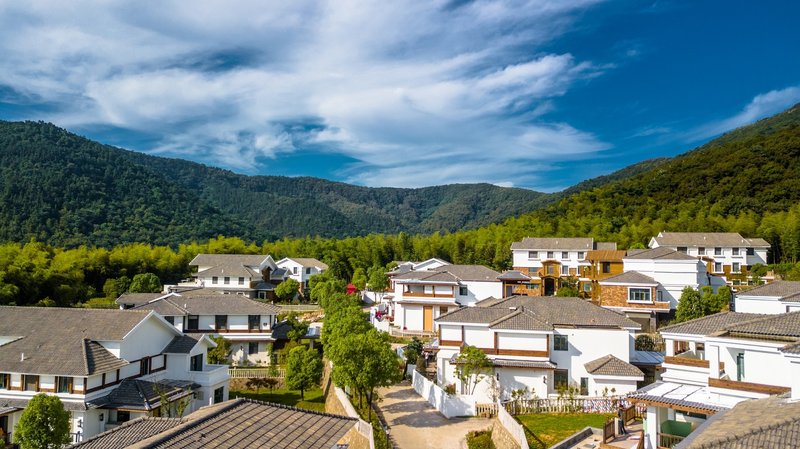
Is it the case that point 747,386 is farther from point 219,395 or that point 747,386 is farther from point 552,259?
point 552,259

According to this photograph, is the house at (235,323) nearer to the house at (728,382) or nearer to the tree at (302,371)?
the tree at (302,371)

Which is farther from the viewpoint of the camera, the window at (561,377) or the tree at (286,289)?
the tree at (286,289)

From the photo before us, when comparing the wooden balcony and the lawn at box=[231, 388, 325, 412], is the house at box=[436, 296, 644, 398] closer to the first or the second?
the lawn at box=[231, 388, 325, 412]

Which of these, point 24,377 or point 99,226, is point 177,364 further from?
point 99,226

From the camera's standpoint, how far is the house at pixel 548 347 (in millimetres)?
22031

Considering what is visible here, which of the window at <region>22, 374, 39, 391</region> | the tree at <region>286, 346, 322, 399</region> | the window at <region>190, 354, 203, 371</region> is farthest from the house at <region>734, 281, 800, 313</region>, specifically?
the window at <region>22, 374, 39, 391</region>

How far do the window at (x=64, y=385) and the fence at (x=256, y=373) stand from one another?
9.62m

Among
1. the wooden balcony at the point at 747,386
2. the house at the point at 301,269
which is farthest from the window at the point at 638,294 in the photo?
the house at the point at 301,269

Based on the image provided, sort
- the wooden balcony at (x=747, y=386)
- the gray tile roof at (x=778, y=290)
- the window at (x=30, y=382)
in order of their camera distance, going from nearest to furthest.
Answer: the wooden balcony at (x=747, y=386)
the window at (x=30, y=382)
the gray tile roof at (x=778, y=290)

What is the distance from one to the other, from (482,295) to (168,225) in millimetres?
74162

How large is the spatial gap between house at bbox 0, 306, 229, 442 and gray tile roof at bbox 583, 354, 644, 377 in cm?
1600

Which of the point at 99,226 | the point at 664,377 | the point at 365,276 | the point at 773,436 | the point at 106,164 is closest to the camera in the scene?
the point at 773,436

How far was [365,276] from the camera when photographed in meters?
55.5

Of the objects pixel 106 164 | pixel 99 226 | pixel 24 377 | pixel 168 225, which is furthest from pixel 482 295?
pixel 106 164
